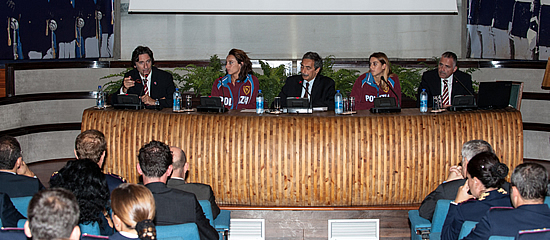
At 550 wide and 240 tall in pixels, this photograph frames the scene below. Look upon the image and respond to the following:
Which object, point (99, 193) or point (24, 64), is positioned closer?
point (99, 193)

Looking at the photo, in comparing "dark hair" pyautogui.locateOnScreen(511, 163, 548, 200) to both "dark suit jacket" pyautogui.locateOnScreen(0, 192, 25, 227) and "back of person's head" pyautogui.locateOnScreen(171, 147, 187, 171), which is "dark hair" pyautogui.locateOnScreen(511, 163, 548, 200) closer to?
"back of person's head" pyautogui.locateOnScreen(171, 147, 187, 171)

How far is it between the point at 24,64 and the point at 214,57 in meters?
2.16

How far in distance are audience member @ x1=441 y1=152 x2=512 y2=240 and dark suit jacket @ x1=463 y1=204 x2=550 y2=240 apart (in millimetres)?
266

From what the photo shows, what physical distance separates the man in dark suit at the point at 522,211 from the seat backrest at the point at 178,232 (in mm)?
1092

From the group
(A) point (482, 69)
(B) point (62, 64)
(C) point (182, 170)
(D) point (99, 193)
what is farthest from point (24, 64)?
(A) point (482, 69)

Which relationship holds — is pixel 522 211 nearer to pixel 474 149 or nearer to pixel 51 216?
pixel 474 149

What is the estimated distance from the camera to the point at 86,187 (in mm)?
2016

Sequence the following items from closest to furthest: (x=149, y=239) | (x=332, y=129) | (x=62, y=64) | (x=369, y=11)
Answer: (x=149, y=239), (x=332, y=129), (x=62, y=64), (x=369, y=11)

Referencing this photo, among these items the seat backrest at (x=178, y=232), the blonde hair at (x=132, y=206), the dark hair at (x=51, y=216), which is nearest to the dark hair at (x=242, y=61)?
the seat backrest at (x=178, y=232)

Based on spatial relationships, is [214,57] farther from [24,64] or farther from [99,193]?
[99,193]

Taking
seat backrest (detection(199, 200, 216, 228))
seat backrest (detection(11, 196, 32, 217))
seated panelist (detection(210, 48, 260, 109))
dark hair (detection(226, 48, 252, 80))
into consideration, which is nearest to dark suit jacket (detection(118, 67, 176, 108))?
seated panelist (detection(210, 48, 260, 109))

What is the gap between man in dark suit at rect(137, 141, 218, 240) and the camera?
2.20 meters

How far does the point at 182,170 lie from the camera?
265 centimetres

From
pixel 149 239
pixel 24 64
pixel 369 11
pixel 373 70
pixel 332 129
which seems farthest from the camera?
pixel 369 11
